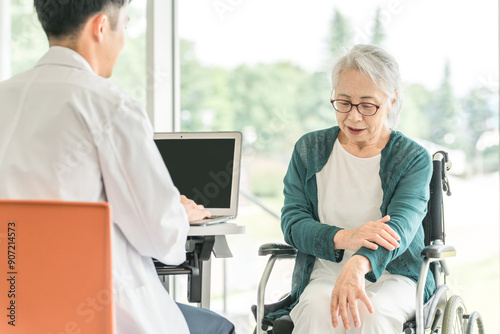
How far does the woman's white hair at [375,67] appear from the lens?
1.90 meters

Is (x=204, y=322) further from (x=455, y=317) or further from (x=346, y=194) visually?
(x=455, y=317)

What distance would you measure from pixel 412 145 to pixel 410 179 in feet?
0.45

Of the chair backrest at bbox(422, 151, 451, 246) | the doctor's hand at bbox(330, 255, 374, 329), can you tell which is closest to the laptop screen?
the doctor's hand at bbox(330, 255, 374, 329)

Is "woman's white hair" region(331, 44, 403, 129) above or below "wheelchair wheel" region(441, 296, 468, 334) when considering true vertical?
above

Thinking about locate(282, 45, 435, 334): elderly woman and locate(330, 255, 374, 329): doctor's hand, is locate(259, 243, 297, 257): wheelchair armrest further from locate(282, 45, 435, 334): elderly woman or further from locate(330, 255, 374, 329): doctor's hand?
locate(330, 255, 374, 329): doctor's hand

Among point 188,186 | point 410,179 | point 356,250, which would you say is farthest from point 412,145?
point 188,186

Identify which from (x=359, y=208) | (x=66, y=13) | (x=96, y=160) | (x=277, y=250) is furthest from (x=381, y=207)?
(x=66, y=13)

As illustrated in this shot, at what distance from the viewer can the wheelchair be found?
1719 mm

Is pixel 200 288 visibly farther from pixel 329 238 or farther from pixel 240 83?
pixel 240 83

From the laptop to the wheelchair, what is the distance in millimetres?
244

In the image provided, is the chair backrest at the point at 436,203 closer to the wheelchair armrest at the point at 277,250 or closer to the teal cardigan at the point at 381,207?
the teal cardigan at the point at 381,207

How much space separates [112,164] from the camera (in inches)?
47.9

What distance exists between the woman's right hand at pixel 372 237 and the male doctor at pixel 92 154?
62 centimetres

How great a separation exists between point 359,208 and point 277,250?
30 cm
